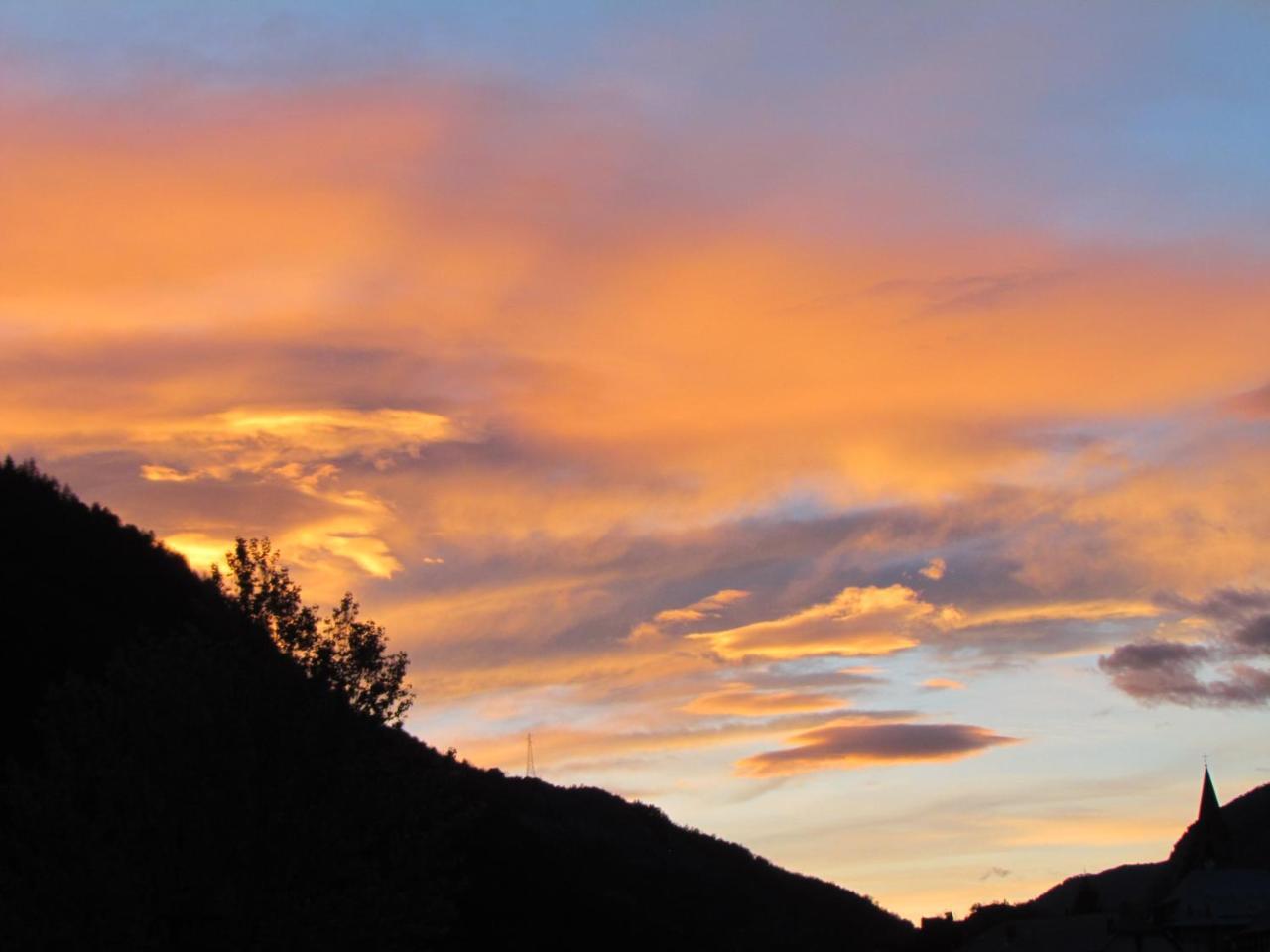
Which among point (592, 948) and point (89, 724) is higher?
point (89, 724)

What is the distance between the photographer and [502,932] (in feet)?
405

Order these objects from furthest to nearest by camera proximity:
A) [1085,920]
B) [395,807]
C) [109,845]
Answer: [1085,920] < [395,807] < [109,845]

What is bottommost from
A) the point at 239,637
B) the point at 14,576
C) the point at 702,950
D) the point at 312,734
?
the point at 702,950

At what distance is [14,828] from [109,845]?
20.7 feet

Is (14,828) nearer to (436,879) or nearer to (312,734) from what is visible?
(312,734)

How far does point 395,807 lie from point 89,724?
938cm

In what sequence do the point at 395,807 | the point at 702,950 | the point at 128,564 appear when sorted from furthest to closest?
the point at 702,950, the point at 128,564, the point at 395,807

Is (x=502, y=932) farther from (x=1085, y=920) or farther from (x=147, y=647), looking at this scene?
(x=147, y=647)

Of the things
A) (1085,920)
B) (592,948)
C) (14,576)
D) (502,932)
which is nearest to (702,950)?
(592,948)

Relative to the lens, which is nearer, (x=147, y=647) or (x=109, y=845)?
(x=109, y=845)

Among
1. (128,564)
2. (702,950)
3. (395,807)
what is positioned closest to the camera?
(395,807)

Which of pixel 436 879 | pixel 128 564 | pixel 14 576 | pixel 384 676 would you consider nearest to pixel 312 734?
pixel 384 676

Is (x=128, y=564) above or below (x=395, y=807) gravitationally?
above

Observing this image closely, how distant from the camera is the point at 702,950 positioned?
172500 mm
